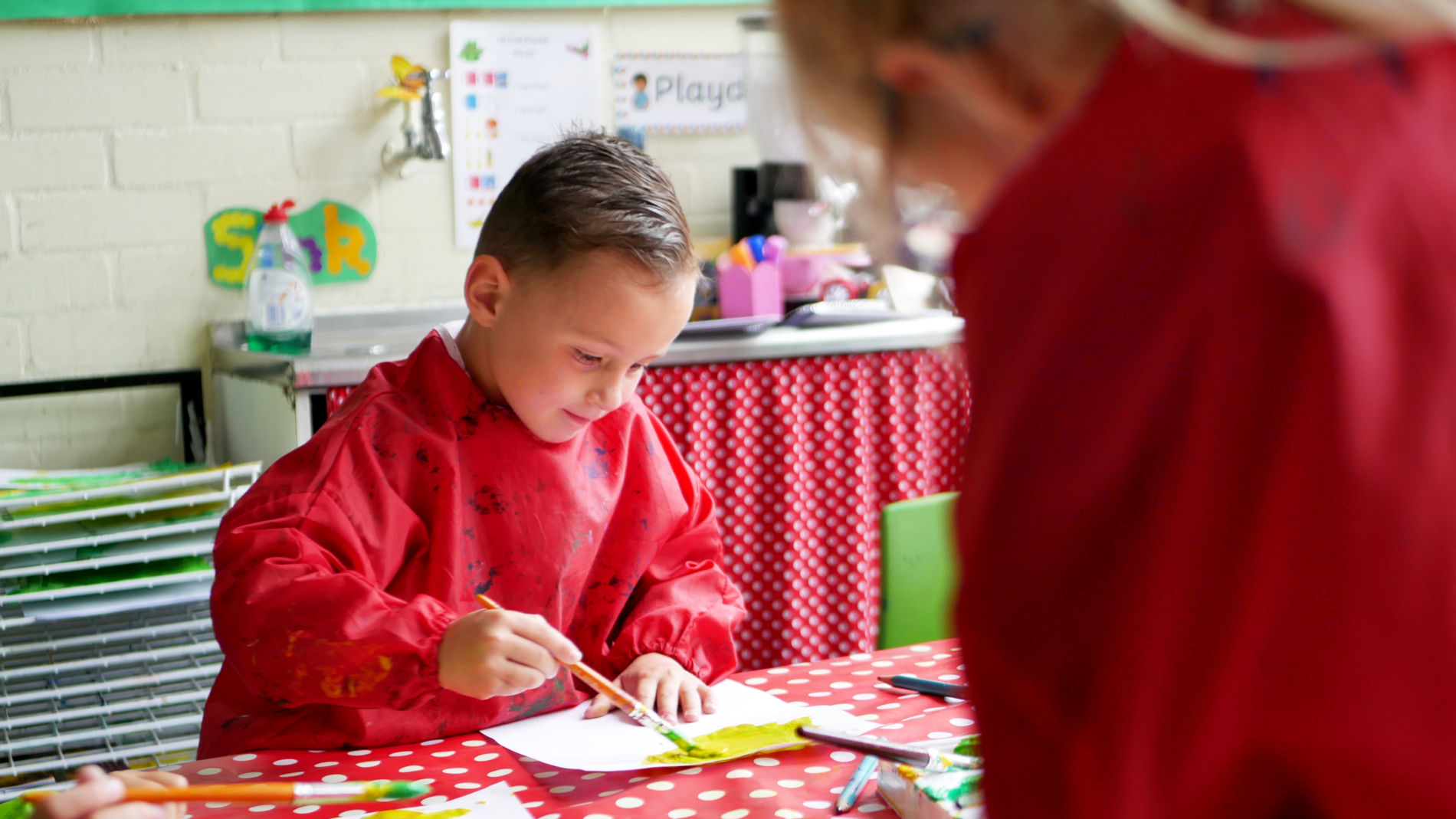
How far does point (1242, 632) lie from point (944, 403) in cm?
189

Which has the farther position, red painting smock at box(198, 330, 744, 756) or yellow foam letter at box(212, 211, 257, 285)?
yellow foam letter at box(212, 211, 257, 285)

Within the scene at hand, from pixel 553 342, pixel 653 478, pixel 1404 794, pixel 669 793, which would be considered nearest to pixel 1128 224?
pixel 1404 794

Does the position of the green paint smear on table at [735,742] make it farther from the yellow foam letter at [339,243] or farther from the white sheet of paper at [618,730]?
the yellow foam letter at [339,243]

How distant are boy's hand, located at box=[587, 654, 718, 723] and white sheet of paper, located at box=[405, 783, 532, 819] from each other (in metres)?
0.17

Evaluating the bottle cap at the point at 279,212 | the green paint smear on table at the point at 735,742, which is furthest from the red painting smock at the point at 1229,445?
the bottle cap at the point at 279,212

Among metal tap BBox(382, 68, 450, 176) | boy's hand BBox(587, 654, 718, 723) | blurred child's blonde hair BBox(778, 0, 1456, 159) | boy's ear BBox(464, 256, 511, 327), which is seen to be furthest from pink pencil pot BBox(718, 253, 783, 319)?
blurred child's blonde hair BBox(778, 0, 1456, 159)

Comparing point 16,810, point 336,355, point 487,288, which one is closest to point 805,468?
point 336,355

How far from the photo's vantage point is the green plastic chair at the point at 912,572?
145 centimetres

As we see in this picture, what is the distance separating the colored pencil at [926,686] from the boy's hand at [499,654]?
286 millimetres

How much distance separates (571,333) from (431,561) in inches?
9.6

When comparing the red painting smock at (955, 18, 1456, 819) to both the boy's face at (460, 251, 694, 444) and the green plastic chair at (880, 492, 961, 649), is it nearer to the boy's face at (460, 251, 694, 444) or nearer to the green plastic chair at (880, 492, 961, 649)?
the boy's face at (460, 251, 694, 444)

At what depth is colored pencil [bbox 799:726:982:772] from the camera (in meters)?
0.81

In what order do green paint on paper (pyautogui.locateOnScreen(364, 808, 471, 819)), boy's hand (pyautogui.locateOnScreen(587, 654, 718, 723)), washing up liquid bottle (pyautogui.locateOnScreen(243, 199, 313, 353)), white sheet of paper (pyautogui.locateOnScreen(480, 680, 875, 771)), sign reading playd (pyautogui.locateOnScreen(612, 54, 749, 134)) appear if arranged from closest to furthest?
green paint on paper (pyautogui.locateOnScreen(364, 808, 471, 819)) → white sheet of paper (pyautogui.locateOnScreen(480, 680, 875, 771)) → boy's hand (pyautogui.locateOnScreen(587, 654, 718, 723)) → washing up liquid bottle (pyautogui.locateOnScreen(243, 199, 313, 353)) → sign reading playd (pyautogui.locateOnScreen(612, 54, 749, 134))

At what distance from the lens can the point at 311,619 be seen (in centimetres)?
95
